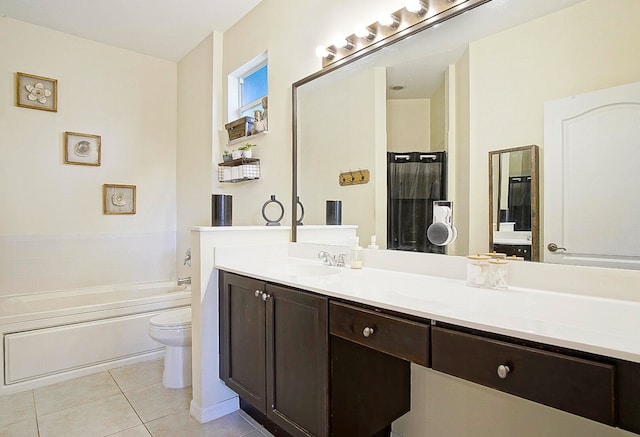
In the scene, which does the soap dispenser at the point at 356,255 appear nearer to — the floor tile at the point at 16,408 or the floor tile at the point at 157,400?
the floor tile at the point at 157,400

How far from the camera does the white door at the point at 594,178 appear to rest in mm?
1089

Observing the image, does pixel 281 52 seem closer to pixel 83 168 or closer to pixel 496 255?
pixel 496 255

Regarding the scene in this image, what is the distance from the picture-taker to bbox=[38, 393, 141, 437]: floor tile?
6.12 ft

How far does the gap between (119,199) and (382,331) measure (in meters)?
3.32

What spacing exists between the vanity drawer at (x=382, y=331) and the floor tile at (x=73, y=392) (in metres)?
1.89

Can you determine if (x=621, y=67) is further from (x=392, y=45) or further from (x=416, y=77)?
(x=392, y=45)

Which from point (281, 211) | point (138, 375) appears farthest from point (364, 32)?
point (138, 375)

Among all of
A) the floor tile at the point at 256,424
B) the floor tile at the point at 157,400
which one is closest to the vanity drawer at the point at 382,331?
the floor tile at the point at 256,424

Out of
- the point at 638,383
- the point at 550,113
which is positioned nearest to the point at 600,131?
the point at 550,113

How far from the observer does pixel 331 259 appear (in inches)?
78.1

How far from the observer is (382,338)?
1160mm

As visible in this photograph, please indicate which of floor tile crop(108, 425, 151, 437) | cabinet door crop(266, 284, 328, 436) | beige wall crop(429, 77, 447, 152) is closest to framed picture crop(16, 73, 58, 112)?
floor tile crop(108, 425, 151, 437)

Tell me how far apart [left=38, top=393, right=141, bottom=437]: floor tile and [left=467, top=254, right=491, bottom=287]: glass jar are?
193 cm

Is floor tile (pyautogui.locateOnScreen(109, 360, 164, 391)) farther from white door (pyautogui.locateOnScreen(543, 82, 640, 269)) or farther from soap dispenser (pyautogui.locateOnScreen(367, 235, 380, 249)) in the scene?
white door (pyautogui.locateOnScreen(543, 82, 640, 269))
